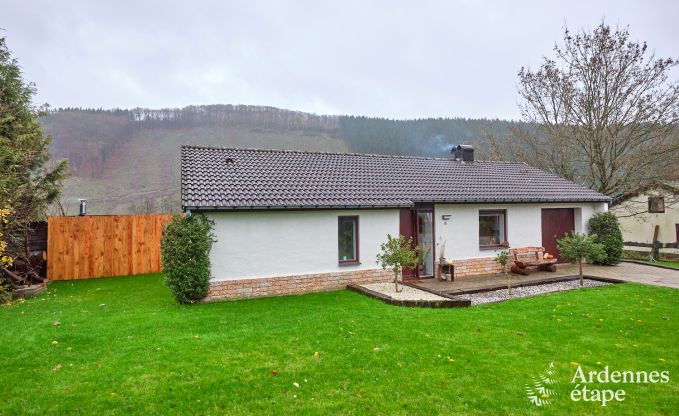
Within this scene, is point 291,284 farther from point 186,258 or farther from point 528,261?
point 528,261

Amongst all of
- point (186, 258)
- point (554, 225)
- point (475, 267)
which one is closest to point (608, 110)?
point (554, 225)

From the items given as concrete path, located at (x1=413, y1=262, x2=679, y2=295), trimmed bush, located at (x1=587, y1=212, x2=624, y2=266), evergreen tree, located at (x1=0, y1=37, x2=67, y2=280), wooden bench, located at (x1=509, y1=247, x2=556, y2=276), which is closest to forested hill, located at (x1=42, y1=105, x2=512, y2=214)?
evergreen tree, located at (x1=0, y1=37, x2=67, y2=280)

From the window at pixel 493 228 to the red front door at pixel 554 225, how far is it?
2.14m

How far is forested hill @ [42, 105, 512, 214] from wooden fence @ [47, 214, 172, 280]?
36.2 ft

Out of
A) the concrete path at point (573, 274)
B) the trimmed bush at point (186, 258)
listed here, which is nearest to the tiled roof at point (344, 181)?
the trimmed bush at point (186, 258)

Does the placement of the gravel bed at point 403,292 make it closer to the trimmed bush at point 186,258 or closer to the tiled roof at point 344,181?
the tiled roof at point 344,181

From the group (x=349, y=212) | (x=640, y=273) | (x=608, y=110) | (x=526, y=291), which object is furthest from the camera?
(x=608, y=110)

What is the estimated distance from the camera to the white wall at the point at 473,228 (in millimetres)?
12586

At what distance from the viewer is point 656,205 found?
20.8 m

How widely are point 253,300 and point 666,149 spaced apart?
21.4 meters

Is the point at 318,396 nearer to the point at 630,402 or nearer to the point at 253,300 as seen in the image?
the point at 630,402

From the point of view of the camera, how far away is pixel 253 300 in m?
9.46

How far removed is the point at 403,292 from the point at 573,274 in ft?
22.2

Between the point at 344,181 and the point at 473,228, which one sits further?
the point at 473,228
